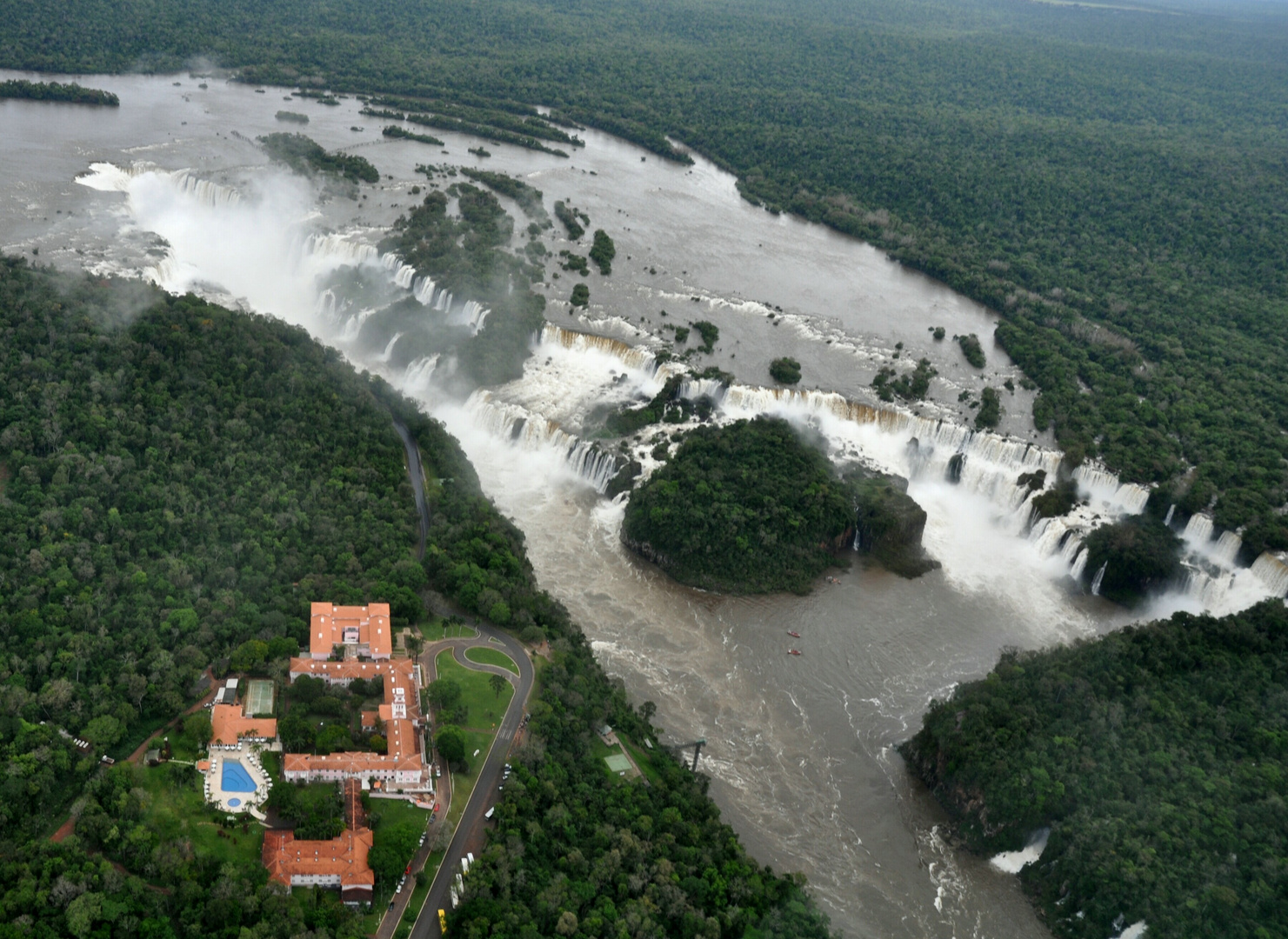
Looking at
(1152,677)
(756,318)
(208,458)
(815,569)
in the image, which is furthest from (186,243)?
(1152,677)

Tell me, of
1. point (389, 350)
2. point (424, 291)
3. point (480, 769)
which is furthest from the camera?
point (424, 291)

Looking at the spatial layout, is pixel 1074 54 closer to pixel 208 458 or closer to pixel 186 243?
pixel 186 243

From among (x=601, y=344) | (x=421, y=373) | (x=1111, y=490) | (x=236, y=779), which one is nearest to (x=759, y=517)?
(x=601, y=344)

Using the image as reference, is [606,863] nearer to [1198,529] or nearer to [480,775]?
[480,775]

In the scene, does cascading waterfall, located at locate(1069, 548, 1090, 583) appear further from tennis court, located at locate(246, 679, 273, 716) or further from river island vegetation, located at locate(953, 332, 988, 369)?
tennis court, located at locate(246, 679, 273, 716)

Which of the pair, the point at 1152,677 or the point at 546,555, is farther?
the point at 546,555

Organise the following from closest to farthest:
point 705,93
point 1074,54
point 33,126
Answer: point 33,126 → point 705,93 → point 1074,54

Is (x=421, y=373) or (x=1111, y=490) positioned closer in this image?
(x=1111, y=490)

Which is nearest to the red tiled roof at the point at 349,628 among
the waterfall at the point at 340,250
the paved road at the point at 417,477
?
the paved road at the point at 417,477
